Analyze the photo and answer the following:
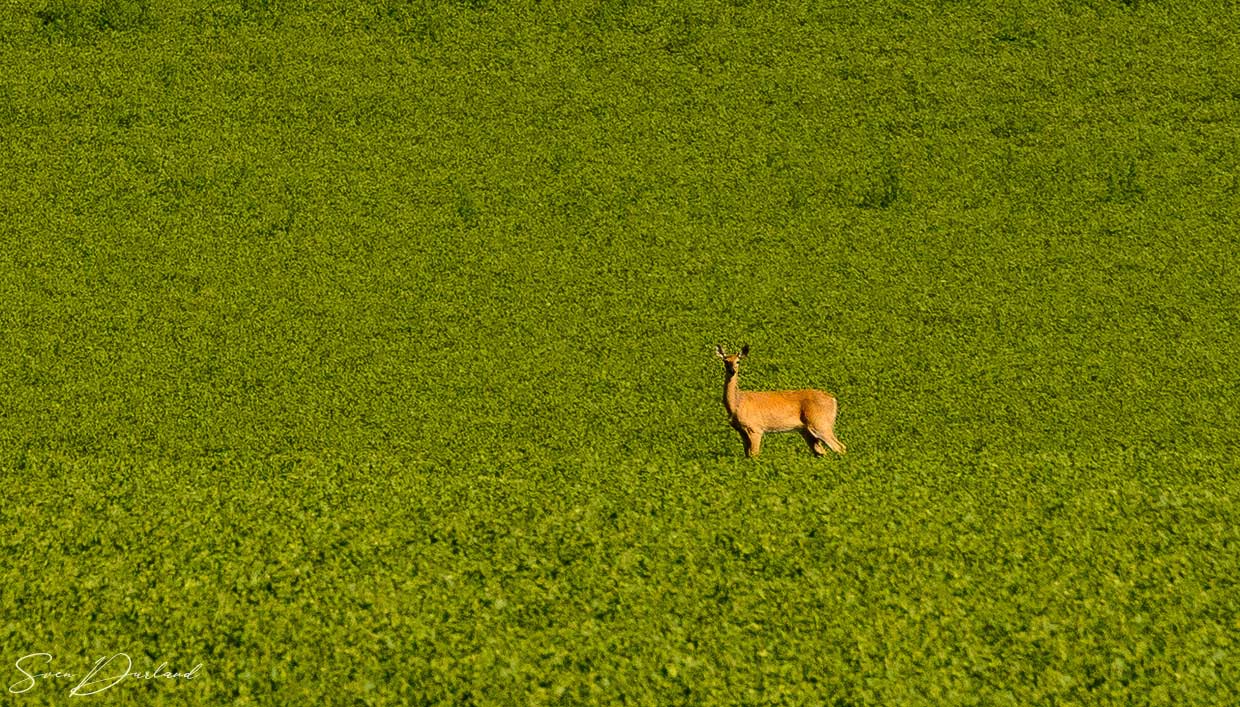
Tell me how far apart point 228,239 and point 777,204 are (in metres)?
5.67

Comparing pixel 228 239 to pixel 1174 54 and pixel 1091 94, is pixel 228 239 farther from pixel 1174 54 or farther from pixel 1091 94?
pixel 1174 54

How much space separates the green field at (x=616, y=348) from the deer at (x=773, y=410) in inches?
12.8

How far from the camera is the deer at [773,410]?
8.66m

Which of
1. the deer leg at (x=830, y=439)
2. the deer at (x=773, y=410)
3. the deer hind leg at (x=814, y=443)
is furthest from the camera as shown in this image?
the deer hind leg at (x=814, y=443)

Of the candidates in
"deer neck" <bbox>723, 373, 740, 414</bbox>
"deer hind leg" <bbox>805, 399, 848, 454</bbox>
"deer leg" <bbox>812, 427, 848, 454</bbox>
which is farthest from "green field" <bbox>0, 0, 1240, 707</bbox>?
"deer neck" <bbox>723, 373, 740, 414</bbox>

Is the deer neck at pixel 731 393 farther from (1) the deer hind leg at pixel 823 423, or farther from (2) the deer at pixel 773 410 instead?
(1) the deer hind leg at pixel 823 423

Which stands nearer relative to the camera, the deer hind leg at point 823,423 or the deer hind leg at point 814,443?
the deer hind leg at point 823,423

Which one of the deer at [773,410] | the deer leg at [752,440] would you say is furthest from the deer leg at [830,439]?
the deer leg at [752,440]

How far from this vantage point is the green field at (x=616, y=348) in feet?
21.6

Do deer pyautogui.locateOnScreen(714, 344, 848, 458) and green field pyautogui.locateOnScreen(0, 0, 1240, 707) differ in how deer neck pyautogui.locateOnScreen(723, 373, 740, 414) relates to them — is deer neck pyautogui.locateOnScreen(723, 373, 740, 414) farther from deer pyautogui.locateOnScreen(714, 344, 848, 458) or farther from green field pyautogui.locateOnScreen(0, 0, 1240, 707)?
green field pyautogui.locateOnScreen(0, 0, 1240, 707)

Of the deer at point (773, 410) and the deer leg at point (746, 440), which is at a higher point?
the deer at point (773, 410)

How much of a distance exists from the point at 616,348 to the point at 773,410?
2.46 meters

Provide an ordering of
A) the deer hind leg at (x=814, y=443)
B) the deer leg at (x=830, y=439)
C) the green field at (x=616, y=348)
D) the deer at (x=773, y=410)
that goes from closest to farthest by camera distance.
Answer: the green field at (x=616, y=348), the deer at (x=773, y=410), the deer leg at (x=830, y=439), the deer hind leg at (x=814, y=443)

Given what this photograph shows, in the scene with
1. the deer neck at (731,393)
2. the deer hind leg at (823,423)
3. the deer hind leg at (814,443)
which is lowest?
the deer hind leg at (814,443)
